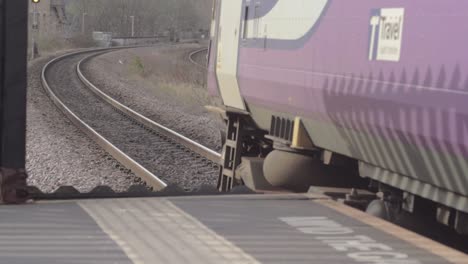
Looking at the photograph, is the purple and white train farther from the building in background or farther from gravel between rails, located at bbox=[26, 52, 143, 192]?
the building in background

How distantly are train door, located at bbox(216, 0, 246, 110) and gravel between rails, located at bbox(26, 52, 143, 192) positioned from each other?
338cm

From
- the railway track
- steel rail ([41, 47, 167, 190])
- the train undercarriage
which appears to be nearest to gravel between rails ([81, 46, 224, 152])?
the railway track

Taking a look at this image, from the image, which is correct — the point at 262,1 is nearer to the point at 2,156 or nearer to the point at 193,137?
the point at 2,156

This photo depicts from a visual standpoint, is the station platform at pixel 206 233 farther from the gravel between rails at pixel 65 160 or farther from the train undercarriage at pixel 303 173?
the gravel between rails at pixel 65 160

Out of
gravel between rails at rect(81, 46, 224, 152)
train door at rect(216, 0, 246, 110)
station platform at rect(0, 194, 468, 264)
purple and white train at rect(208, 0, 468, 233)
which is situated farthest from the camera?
gravel between rails at rect(81, 46, 224, 152)

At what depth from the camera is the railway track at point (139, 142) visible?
12.1 meters

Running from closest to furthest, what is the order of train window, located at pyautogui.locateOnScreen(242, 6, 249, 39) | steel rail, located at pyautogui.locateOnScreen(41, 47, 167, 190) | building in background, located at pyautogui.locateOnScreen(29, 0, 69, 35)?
train window, located at pyautogui.locateOnScreen(242, 6, 249, 39)
steel rail, located at pyautogui.locateOnScreen(41, 47, 167, 190)
building in background, located at pyautogui.locateOnScreen(29, 0, 69, 35)

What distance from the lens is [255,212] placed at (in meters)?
5.91

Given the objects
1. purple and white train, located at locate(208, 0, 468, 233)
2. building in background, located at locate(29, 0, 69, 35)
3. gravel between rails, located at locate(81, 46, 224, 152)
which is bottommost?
gravel between rails, located at locate(81, 46, 224, 152)

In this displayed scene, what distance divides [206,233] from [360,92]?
1.33m

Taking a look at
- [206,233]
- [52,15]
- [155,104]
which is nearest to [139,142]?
[155,104]

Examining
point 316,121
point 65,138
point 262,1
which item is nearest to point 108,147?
point 65,138

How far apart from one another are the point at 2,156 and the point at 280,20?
2466 mm

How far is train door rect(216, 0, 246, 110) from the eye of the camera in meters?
7.92
